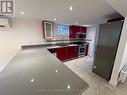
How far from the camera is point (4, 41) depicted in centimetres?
257

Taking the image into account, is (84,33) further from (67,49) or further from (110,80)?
(110,80)

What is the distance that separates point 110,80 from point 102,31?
61.6 inches

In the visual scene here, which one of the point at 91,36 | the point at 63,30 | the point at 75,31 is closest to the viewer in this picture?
the point at 63,30

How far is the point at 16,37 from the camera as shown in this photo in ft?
9.15

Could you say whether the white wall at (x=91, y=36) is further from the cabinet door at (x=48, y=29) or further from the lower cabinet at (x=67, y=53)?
the cabinet door at (x=48, y=29)

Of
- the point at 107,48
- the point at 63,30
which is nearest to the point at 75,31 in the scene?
the point at 63,30

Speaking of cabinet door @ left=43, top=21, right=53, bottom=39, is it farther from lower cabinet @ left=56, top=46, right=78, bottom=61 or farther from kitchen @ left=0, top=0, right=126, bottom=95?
lower cabinet @ left=56, top=46, right=78, bottom=61

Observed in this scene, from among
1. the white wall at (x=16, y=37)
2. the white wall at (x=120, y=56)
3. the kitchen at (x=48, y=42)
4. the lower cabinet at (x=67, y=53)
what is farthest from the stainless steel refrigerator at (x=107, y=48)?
the white wall at (x=16, y=37)

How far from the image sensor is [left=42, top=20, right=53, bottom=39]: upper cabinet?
3.25 meters

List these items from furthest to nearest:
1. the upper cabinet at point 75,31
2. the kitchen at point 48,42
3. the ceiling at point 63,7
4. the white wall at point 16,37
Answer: the upper cabinet at point 75,31 → the white wall at point 16,37 → the ceiling at point 63,7 → the kitchen at point 48,42

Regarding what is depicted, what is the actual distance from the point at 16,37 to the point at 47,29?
4.14 feet

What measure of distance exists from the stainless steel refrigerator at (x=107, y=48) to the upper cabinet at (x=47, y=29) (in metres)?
2.09

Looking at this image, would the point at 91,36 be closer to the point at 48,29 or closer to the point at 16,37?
the point at 48,29

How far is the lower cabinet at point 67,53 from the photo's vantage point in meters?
3.57
